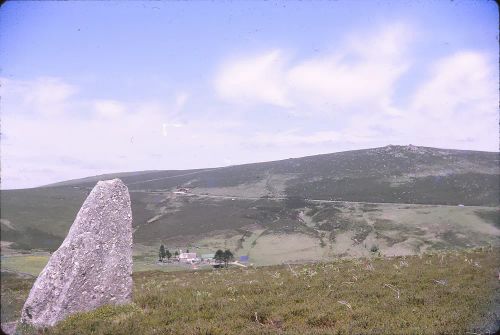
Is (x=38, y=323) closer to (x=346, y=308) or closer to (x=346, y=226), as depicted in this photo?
(x=346, y=308)

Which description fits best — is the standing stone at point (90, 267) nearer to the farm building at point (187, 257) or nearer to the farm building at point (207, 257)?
the farm building at point (187, 257)

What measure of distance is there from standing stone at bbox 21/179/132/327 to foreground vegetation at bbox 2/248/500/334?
0.76 m

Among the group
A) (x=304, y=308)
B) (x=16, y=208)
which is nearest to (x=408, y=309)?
→ (x=304, y=308)

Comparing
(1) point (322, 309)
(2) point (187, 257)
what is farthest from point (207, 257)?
(1) point (322, 309)

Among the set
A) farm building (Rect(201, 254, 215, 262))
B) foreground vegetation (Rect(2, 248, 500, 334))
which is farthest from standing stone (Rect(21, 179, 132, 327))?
farm building (Rect(201, 254, 215, 262))

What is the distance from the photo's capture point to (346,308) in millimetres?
10211

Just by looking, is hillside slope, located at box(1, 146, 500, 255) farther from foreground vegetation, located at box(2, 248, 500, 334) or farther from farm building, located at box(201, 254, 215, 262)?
foreground vegetation, located at box(2, 248, 500, 334)

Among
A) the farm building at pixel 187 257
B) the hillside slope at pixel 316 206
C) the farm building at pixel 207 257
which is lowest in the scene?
the farm building at pixel 207 257

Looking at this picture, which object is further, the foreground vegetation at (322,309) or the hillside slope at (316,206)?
the hillside slope at (316,206)

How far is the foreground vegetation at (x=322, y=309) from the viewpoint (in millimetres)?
8750

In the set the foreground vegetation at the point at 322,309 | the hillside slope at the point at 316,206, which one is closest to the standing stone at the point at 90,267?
the foreground vegetation at the point at 322,309

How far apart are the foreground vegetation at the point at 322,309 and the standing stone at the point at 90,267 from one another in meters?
0.76

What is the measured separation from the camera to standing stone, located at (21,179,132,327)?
1109cm

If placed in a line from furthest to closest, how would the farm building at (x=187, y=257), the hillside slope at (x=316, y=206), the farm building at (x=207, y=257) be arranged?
the hillside slope at (x=316, y=206), the farm building at (x=207, y=257), the farm building at (x=187, y=257)
